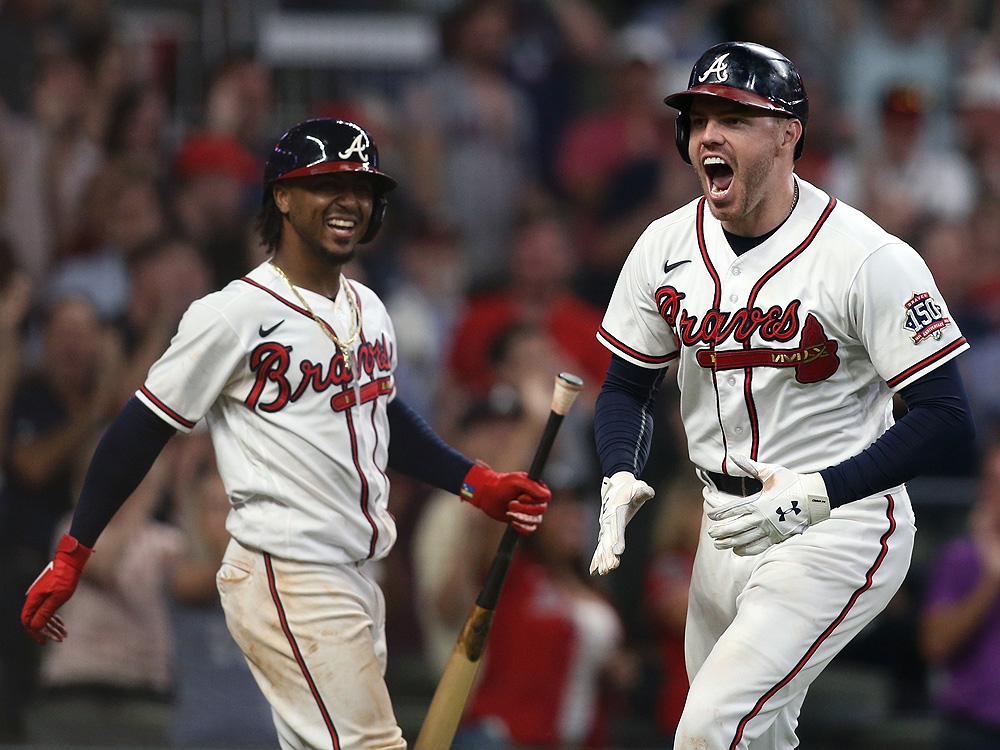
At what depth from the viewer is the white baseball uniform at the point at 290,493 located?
3.54m

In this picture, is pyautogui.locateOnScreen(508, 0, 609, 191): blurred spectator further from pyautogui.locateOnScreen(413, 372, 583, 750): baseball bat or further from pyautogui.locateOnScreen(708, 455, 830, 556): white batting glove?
pyautogui.locateOnScreen(708, 455, 830, 556): white batting glove

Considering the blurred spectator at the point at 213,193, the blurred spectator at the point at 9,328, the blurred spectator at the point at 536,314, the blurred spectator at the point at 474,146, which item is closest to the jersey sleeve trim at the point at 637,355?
the blurred spectator at the point at 536,314

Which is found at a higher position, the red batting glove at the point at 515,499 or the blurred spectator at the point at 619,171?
the blurred spectator at the point at 619,171

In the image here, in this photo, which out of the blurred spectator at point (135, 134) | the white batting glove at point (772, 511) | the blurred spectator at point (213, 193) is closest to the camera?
the white batting glove at point (772, 511)

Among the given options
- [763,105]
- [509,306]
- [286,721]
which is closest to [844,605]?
[763,105]

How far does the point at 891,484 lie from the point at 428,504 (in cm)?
306

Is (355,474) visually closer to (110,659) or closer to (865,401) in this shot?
(865,401)

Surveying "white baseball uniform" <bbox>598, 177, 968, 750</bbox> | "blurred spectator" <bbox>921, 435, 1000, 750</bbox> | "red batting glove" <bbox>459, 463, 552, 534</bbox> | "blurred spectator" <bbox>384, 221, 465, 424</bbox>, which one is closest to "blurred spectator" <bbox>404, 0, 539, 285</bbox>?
"blurred spectator" <bbox>384, 221, 465, 424</bbox>

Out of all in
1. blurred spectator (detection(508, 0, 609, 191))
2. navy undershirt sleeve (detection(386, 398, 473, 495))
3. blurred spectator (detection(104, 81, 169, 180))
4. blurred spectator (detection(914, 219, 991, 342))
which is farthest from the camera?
blurred spectator (detection(508, 0, 609, 191))

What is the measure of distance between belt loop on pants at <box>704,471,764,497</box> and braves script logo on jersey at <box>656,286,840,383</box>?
10.5 inches

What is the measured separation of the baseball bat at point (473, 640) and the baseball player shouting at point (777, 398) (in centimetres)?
31

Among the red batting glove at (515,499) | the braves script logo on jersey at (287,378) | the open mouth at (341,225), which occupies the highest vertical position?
the open mouth at (341,225)

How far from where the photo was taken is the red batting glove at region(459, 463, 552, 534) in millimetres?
3865

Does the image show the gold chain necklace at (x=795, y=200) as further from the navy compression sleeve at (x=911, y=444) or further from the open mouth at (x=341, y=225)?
the open mouth at (x=341, y=225)
